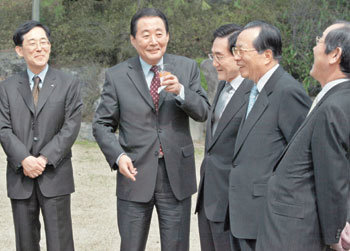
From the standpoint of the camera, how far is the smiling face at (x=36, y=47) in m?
4.15

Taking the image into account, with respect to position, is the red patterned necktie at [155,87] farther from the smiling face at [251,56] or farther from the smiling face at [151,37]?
the smiling face at [251,56]

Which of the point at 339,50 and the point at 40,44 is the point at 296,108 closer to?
the point at 339,50

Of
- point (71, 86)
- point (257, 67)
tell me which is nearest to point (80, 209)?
point (71, 86)

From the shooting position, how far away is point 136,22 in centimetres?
388

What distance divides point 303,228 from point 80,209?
4376 millimetres

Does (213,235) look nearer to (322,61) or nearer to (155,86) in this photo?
(155,86)

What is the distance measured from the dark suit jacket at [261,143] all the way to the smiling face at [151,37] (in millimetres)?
964

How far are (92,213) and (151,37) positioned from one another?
128 inches

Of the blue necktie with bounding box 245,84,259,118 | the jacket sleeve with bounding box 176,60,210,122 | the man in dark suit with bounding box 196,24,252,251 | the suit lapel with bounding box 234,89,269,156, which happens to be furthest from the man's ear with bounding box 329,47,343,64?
the jacket sleeve with bounding box 176,60,210,122

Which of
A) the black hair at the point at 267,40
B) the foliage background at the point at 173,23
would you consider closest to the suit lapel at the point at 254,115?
the black hair at the point at 267,40

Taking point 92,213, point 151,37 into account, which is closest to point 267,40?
point 151,37

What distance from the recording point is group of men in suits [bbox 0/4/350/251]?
8.79 ft

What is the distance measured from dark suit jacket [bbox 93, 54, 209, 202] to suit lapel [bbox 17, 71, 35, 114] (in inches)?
22.9

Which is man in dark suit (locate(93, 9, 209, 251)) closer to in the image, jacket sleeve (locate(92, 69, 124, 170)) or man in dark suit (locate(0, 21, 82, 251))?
jacket sleeve (locate(92, 69, 124, 170))
